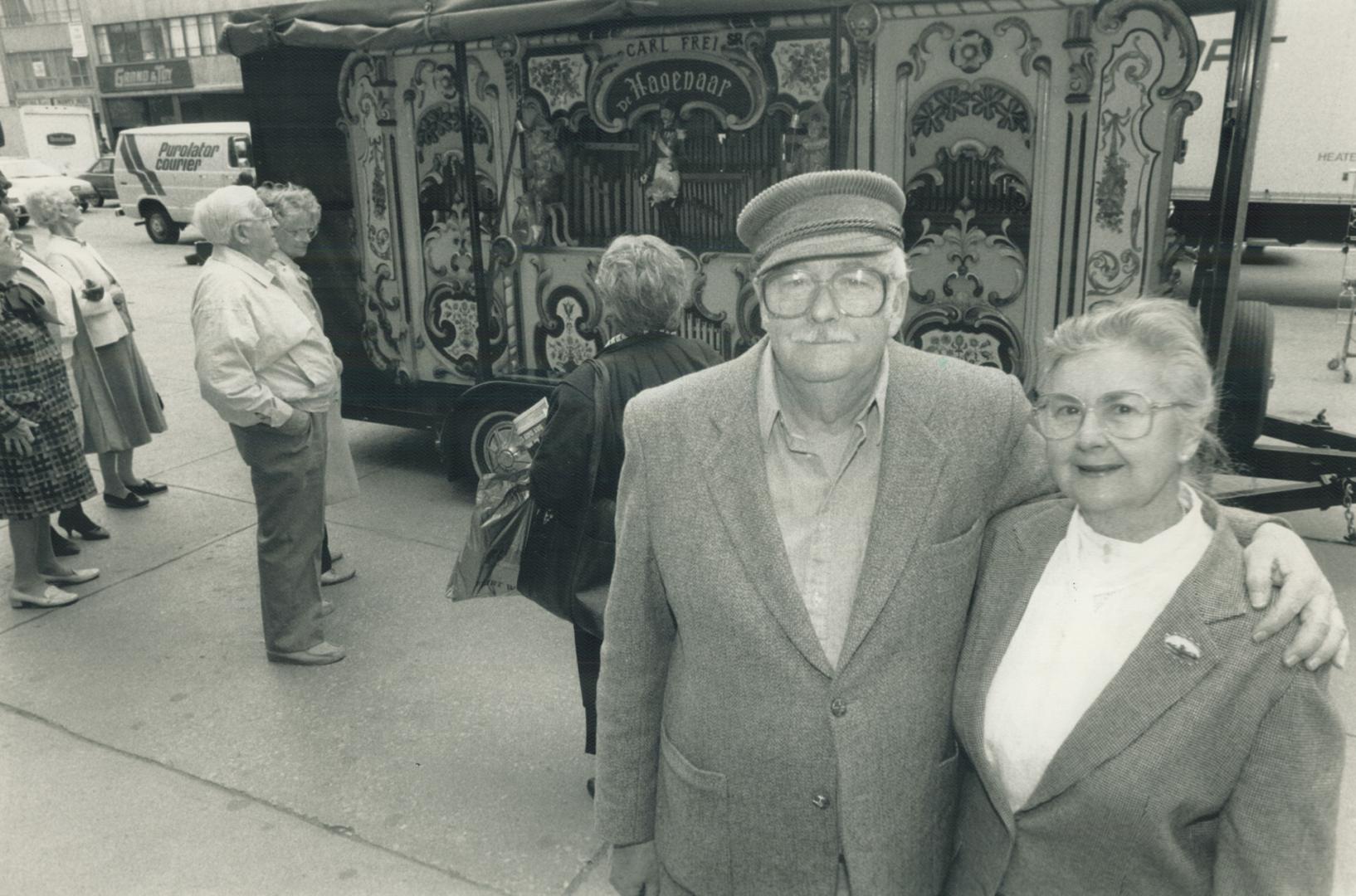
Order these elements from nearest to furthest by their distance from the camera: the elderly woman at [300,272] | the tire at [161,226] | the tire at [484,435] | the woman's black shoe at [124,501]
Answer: the elderly woman at [300,272], the tire at [484,435], the woman's black shoe at [124,501], the tire at [161,226]

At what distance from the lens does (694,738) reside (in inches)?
70.2

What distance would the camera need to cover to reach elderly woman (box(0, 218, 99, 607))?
4641 mm

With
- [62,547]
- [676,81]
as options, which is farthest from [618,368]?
[62,547]

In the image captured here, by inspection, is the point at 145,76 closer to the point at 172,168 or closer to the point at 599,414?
the point at 172,168

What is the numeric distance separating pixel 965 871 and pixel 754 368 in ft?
3.10

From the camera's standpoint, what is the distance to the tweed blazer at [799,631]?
1644mm

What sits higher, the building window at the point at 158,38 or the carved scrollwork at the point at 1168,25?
the building window at the point at 158,38

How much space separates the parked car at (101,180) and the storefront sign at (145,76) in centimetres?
1345

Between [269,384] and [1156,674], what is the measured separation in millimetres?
3435

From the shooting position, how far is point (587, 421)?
9.29 ft

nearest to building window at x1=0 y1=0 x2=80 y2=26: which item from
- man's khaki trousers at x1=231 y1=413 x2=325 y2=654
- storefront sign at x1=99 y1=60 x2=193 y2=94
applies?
storefront sign at x1=99 y1=60 x2=193 y2=94

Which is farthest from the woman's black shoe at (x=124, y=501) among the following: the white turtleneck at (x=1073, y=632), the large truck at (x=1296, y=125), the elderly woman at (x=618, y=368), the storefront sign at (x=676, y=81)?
the large truck at (x=1296, y=125)

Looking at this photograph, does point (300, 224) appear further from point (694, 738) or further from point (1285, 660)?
point (1285, 660)

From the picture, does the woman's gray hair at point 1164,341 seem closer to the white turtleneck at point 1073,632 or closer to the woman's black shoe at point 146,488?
the white turtleneck at point 1073,632
